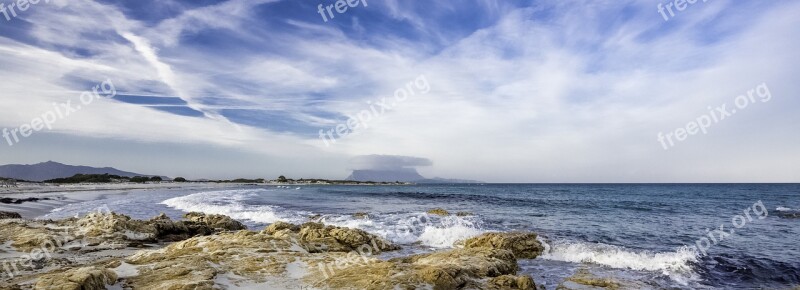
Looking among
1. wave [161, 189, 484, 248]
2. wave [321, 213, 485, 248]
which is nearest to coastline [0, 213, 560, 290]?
wave [321, 213, 485, 248]

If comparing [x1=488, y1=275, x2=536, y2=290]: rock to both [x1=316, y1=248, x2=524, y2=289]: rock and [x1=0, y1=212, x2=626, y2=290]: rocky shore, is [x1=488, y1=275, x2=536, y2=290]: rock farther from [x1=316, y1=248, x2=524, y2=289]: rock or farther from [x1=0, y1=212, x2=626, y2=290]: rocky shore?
[x1=316, y1=248, x2=524, y2=289]: rock

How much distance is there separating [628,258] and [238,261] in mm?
13749

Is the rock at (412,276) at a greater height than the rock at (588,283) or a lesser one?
greater

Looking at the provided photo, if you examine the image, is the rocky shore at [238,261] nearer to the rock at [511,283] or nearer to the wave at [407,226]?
the rock at [511,283]

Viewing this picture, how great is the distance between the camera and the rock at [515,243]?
→ 52.0ft

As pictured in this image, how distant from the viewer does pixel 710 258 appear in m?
16.2

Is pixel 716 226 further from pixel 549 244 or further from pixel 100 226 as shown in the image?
pixel 100 226

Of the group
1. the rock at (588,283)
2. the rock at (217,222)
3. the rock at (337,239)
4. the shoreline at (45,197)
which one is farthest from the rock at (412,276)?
the shoreline at (45,197)

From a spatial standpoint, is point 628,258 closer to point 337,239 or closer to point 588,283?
point 588,283

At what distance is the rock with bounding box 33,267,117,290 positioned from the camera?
25.0 ft

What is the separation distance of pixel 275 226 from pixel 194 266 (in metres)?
7.18

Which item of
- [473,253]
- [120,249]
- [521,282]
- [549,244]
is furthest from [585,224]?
[120,249]

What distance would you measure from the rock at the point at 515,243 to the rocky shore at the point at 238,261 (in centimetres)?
Answer: 5

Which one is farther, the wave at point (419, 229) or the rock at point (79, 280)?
the wave at point (419, 229)
